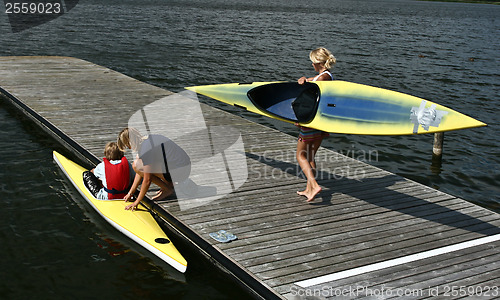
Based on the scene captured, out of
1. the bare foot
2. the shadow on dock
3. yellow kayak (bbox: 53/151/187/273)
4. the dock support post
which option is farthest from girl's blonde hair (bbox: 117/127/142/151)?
the dock support post

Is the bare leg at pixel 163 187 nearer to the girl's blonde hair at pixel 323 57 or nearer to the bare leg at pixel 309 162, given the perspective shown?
the bare leg at pixel 309 162

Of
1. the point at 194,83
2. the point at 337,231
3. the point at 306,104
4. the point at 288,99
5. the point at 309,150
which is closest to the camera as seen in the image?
the point at 337,231

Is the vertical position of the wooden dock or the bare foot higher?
the bare foot

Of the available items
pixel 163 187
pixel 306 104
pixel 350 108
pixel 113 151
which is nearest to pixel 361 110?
pixel 350 108

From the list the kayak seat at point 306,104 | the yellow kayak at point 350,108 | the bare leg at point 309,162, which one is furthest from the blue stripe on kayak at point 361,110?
the bare leg at point 309,162

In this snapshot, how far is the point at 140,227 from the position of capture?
27.5ft

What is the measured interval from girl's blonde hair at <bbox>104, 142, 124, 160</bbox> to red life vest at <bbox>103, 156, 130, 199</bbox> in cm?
10

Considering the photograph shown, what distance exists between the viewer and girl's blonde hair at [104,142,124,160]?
8789 mm

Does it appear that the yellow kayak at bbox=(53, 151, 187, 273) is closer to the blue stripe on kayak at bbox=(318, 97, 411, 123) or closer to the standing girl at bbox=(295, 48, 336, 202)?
the standing girl at bbox=(295, 48, 336, 202)

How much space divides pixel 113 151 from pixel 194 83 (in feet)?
44.4

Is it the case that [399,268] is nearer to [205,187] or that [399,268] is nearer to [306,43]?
[205,187]

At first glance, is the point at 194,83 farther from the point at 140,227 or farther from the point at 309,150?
the point at 140,227

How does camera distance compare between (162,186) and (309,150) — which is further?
(309,150)

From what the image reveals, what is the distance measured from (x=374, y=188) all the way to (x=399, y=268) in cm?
293
